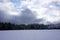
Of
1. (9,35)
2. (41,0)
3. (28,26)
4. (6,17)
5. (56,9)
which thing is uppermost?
(41,0)

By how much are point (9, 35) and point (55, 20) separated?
1110 mm

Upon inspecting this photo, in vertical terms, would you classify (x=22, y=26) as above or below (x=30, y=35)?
above

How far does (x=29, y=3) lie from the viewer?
2875 millimetres

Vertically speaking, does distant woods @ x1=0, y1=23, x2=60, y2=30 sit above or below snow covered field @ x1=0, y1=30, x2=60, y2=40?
above

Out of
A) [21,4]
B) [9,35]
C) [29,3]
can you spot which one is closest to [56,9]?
[29,3]

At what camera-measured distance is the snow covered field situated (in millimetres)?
2836

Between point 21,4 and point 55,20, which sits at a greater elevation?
point 21,4

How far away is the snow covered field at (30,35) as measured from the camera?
284cm

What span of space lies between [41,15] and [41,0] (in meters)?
0.35

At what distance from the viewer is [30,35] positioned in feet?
9.43

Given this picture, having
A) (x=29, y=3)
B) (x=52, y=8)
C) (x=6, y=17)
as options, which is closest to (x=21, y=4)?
(x=29, y=3)

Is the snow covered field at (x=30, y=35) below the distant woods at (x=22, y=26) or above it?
below

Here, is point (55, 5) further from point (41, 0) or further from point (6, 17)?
point (6, 17)

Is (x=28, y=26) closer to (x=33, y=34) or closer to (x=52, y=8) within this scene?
(x=33, y=34)
